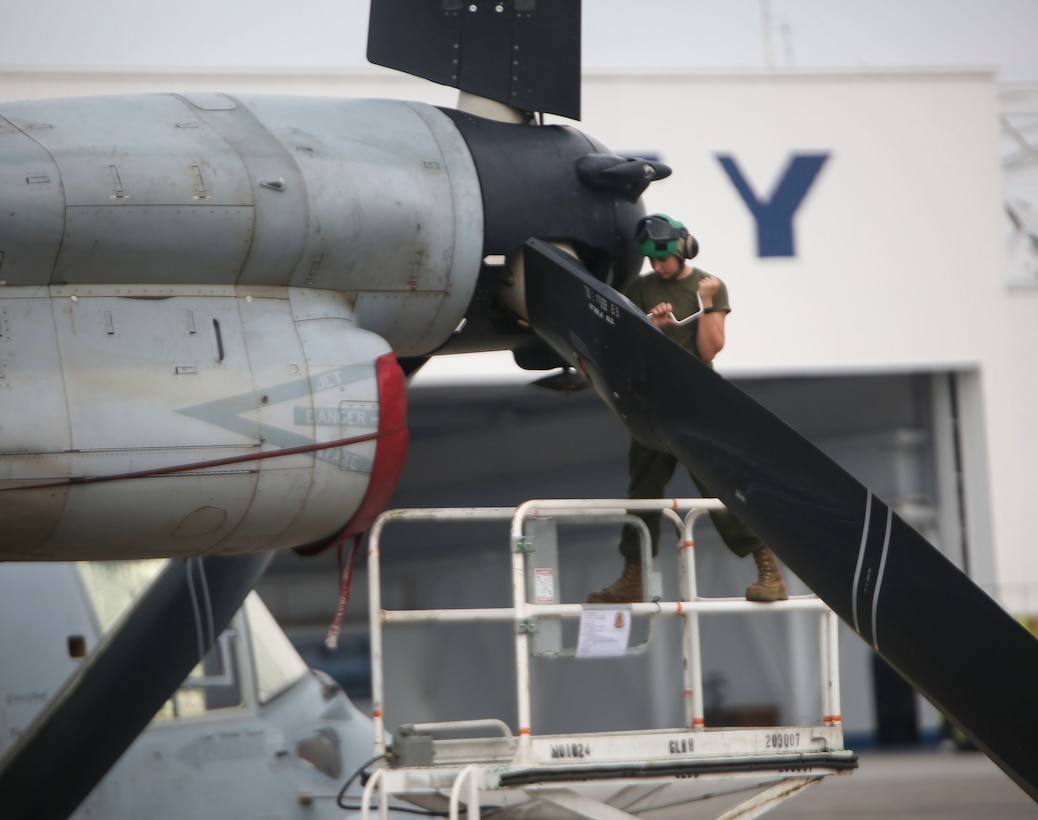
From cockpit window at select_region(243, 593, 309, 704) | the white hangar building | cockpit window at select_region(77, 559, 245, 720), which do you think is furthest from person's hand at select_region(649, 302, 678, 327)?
the white hangar building

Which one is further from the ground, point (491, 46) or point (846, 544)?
point (491, 46)

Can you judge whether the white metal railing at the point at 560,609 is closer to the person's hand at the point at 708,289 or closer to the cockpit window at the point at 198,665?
the person's hand at the point at 708,289

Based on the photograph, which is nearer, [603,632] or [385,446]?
[385,446]

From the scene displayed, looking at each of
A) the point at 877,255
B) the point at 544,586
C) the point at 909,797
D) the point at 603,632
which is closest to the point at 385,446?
the point at 544,586

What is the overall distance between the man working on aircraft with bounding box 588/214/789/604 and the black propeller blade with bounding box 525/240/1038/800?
71 centimetres

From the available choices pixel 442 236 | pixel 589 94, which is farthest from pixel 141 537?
pixel 589 94

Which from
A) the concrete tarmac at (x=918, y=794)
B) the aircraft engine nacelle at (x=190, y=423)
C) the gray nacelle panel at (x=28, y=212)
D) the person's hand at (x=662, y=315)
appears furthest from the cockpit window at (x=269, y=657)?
the concrete tarmac at (x=918, y=794)

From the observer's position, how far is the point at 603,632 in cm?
557

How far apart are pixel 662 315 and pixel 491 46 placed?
140 centimetres

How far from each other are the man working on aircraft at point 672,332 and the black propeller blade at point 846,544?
0.71m

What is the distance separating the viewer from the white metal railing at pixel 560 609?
5238 millimetres

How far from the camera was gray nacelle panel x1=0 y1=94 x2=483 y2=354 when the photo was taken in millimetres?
4734

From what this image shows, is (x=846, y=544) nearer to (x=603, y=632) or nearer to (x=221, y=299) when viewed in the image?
→ (x=603, y=632)

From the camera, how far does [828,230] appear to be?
20.6 m
